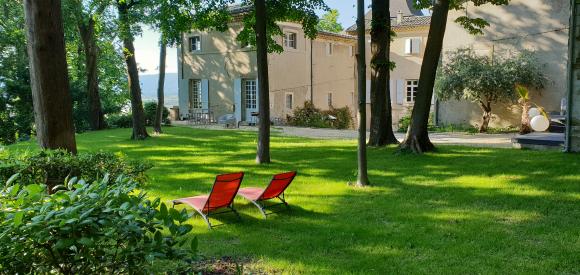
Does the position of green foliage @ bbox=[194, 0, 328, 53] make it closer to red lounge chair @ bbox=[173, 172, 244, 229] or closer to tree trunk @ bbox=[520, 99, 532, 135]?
red lounge chair @ bbox=[173, 172, 244, 229]

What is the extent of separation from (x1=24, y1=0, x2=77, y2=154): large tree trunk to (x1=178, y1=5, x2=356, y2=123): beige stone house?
18628 mm

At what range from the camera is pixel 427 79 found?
40.1 ft

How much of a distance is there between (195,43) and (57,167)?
24.0m

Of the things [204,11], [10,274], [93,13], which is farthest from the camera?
[93,13]

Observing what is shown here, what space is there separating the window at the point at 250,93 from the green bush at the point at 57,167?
19880mm

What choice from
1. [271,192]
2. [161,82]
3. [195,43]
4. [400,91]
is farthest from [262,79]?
[400,91]

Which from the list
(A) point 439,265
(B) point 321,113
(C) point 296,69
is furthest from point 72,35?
(A) point 439,265

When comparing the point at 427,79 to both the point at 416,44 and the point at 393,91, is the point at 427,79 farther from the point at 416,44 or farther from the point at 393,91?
the point at 393,91

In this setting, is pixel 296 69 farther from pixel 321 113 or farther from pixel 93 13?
pixel 93 13

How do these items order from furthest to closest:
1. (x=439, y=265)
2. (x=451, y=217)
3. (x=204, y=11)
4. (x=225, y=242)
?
(x=204, y=11) < (x=451, y=217) < (x=225, y=242) < (x=439, y=265)

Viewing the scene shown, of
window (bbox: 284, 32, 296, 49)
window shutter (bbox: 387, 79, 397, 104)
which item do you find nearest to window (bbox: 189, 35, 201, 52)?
window (bbox: 284, 32, 296, 49)

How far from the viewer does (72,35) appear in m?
23.5

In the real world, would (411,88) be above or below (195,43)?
below

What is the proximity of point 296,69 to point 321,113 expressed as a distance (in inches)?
114
